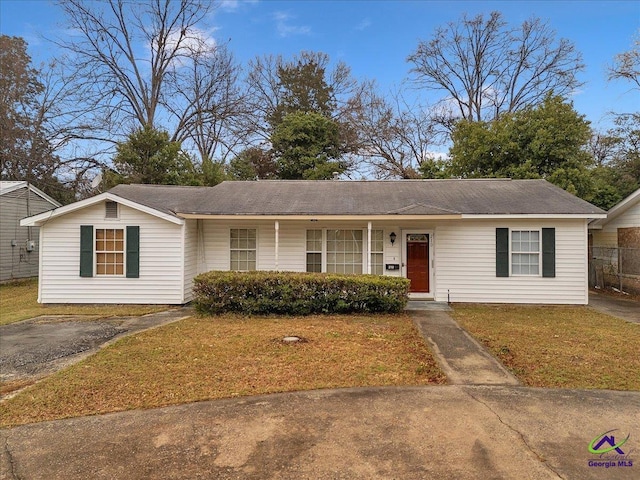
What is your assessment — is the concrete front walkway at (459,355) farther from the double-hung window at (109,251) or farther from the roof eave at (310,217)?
the double-hung window at (109,251)

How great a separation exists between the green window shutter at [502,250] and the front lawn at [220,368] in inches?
171

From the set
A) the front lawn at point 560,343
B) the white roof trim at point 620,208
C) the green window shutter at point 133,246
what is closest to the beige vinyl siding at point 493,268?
the front lawn at point 560,343

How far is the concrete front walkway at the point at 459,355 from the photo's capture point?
15.9ft

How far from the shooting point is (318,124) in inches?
926

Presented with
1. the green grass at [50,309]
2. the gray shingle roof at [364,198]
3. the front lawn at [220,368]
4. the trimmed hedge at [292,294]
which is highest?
the gray shingle roof at [364,198]

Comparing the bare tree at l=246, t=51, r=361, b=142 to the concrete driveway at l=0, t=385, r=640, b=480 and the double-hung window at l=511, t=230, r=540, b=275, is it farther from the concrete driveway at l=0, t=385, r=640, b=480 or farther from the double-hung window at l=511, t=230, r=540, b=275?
the concrete driveway at l=0, t=385, r=640, b=480

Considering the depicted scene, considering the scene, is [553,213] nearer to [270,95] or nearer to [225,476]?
[225,476]

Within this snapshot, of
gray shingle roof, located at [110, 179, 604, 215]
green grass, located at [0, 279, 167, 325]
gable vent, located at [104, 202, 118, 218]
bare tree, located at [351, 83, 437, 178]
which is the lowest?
green grass, located at [0, 279, 167, 325]

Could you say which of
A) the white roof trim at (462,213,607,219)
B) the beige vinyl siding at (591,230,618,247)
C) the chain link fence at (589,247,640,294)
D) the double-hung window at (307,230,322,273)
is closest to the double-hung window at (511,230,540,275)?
the white roof trim at (462,213,607,219)

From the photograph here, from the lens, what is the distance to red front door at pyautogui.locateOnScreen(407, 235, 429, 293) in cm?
1111

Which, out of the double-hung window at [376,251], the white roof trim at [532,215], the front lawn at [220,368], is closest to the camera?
the front lawn at [220,368]

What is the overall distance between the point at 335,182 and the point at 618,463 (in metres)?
11.9

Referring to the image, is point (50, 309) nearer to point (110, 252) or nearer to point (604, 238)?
point (110, 252)

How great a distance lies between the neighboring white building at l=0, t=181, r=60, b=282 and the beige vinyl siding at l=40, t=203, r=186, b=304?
25.4 ft
